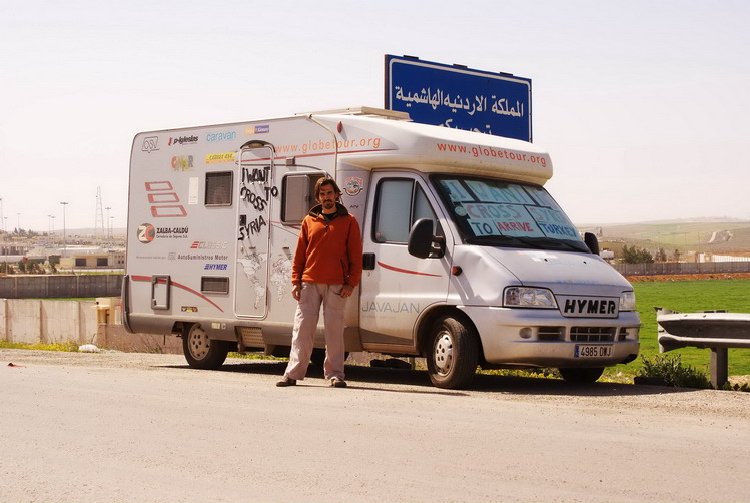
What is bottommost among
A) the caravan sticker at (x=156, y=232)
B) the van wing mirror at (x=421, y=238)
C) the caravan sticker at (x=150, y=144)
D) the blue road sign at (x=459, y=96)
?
the van wing mirror at (x=421, y=238)

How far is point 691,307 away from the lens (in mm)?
53281

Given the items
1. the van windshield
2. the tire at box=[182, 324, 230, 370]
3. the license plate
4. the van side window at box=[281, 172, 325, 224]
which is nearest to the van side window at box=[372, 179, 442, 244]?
the van windshield

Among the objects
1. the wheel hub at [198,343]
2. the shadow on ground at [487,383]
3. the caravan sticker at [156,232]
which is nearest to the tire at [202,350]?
the wheel hub at [198,343]

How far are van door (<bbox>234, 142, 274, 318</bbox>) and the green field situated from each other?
538cm

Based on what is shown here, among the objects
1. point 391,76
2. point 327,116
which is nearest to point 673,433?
point 327,116

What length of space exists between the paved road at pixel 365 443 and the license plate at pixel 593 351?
14.7 inches

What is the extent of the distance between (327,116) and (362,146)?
65 cm

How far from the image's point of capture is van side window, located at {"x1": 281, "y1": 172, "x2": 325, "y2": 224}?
13.5 metres

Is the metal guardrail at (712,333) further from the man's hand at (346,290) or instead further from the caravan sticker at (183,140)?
the caravan sticker at (183,140)

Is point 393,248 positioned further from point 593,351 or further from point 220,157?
point 220,157

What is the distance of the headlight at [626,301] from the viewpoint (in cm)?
1245

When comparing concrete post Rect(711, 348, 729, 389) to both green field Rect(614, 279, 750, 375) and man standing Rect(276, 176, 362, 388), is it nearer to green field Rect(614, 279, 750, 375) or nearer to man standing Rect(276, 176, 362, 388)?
man standing Rect(276, 176, 362, 388)

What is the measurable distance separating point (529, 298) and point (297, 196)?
314 cm

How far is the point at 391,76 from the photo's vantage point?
736 inches
